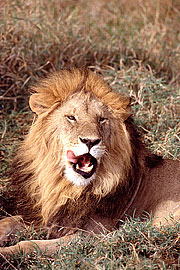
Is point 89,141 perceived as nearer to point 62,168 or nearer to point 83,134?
point 83,134

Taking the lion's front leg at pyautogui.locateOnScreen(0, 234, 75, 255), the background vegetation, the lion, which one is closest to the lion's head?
the lion

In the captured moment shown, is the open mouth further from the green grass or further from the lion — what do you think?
the green grass

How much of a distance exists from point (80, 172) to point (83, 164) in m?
0.06

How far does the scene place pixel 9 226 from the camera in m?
3.58

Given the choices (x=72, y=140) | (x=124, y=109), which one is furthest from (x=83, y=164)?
(x=124, y=109)

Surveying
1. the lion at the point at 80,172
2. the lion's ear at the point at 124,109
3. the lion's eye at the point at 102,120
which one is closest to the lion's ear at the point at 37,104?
the lion at the point at 80,172

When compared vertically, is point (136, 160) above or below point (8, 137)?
above

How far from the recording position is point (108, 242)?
3.06 meters

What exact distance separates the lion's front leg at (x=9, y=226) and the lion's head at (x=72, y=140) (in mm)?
232

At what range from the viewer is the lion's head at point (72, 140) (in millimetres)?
3254

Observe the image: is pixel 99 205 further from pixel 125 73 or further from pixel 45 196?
pixel 125 73

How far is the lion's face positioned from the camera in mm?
3143

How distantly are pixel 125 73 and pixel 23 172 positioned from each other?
2.38 metres

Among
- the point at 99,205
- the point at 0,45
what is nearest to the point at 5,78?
the point at 0,45
